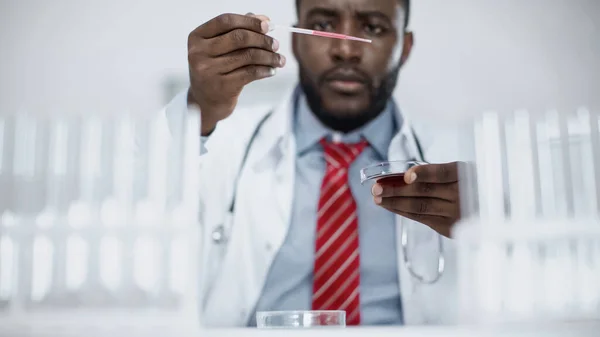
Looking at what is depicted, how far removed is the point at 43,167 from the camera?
1.65 m

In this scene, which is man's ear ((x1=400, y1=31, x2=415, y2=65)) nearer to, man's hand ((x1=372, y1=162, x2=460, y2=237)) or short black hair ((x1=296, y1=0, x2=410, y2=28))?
short black hair ((x1=296, y1=0, x2=410, y2=28))

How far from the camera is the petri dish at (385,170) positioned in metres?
1.48

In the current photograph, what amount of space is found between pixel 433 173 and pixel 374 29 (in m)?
0.41

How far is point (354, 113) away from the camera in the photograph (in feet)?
5.51

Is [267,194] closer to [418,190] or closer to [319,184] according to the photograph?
[319,184]

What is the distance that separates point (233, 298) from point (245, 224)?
0.18 m

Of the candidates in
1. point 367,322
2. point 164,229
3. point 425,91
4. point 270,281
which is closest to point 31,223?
point 164,229

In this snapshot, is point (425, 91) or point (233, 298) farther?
point (425, 91)

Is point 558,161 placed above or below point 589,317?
above

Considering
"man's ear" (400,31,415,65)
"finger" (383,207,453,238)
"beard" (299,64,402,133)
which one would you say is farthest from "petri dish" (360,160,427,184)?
"man's ear" (400,31,415,65)

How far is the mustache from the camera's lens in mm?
1658

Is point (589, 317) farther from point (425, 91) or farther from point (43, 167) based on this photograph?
point (43, 167)

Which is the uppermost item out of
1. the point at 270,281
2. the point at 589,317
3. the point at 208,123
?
the point at 208,123

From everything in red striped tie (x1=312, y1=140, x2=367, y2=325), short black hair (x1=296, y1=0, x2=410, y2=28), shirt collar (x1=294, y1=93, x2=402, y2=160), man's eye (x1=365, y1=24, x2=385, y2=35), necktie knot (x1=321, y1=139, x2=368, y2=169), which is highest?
short black hair (x1=296, y1=0, x2=410, y2=28)
